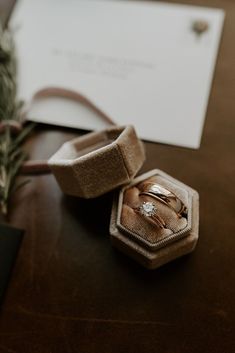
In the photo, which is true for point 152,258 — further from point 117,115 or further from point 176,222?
point 117,115

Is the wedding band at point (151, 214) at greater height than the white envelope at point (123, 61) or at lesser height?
lesser

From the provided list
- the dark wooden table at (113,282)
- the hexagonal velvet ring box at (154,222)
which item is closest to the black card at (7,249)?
the dark wooden table at (113,282)

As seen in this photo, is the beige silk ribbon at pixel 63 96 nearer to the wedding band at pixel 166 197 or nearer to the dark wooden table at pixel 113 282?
the dark wooden table at pixel 113 282

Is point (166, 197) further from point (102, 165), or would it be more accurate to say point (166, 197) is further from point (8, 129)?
point (8, 129)

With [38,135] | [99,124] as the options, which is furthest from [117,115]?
[38,135]

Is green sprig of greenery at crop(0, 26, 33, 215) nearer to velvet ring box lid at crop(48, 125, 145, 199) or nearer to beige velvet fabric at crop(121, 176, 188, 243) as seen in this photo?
velvet ring box lid at crop(48, 125, 145, 199)

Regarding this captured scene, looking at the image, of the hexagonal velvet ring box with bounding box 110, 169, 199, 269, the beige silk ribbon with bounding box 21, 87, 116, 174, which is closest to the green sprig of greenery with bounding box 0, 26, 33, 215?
the beige silk ribbon with bounding box 21, 87, 116, 174
